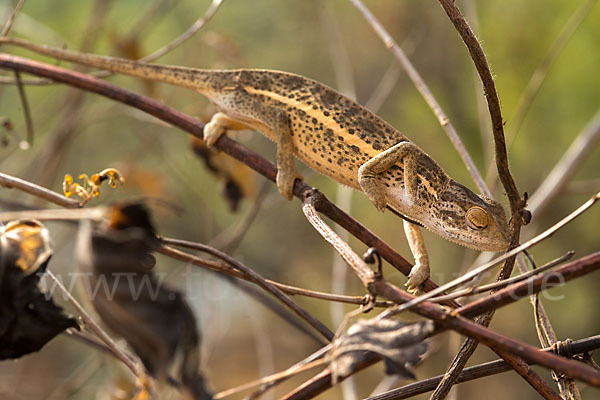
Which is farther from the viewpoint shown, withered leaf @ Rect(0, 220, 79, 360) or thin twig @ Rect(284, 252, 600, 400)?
withered leaf @ Rect(0, 220, 79, 360)

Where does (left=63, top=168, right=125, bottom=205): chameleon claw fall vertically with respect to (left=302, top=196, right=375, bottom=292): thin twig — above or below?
below

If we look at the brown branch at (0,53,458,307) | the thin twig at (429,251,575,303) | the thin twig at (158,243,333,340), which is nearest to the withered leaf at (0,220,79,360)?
the thin twig at (158,243,333,340)

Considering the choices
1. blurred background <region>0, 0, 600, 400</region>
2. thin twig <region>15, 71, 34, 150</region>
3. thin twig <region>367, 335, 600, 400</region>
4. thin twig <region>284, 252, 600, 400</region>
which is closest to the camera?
thin twig <region>284, 252, 600, 400</region>

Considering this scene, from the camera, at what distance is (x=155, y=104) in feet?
4.93

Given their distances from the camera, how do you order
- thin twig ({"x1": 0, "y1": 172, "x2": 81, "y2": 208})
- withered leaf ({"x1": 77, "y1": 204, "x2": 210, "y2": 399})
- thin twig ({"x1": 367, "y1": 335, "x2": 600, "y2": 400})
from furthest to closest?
thin twig ({"x1": 0, "y1": 172, "x2": 81, "y2": 208}), thin twig ({"x1": 367, "y1": 335, "x2": 600, "y2": 400}), withered leaf ({"x1": 77, "y1": 204, "x2": 210, "y2": 399})

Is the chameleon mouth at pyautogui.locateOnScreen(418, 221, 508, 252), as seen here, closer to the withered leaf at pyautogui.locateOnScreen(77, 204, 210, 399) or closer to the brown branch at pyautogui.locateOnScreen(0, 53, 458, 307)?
the brown branch at pyautogui.locateOnScreen(0, 53, 458, 307)

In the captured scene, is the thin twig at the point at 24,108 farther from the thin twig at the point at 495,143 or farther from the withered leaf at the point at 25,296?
the thin twig at the point at 495,143

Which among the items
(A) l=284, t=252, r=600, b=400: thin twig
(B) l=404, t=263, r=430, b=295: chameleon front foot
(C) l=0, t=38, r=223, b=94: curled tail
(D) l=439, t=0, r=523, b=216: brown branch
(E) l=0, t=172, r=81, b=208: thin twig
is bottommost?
(B) l=404, t=263, r=430, b=295: chameleon front foot

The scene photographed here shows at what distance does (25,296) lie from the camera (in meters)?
0.86

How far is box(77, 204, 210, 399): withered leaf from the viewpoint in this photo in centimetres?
83

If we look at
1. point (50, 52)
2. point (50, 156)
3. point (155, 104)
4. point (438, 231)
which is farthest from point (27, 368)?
point (438, 231)

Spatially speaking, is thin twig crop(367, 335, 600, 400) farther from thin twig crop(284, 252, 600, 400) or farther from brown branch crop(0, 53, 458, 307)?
brown branch crop(0, 53, 458, 307)

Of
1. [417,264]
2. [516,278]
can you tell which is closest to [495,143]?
[516,278]

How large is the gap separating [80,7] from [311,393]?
182 inches
